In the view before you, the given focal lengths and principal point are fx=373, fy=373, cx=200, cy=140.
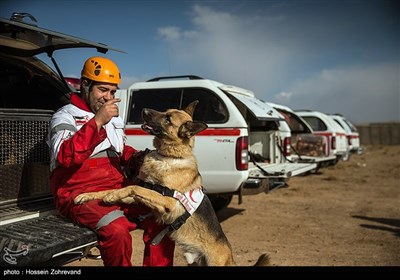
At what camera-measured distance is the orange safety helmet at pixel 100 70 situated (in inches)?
121

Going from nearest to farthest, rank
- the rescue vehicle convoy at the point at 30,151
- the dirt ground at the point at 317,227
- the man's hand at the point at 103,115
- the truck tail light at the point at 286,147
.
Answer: the rescue vehicle convoy at the point at 30,151 → the man's hand at the point at 103,115 → the dirt ground at the point at 317,227 → the truck tail light at the point at 286,147

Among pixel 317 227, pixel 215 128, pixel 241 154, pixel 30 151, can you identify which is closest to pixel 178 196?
pixel 30 151

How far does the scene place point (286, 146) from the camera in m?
8.77

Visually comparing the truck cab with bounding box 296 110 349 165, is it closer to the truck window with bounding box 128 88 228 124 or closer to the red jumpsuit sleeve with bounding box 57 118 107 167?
the truck window with bounding box 128 88 228 124

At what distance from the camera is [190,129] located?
341 cm

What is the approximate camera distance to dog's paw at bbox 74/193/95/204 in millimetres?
2861

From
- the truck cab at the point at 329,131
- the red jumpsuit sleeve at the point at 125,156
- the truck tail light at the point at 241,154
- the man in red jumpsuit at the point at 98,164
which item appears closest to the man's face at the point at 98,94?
the man in red jumpsuit at the point at 98,164

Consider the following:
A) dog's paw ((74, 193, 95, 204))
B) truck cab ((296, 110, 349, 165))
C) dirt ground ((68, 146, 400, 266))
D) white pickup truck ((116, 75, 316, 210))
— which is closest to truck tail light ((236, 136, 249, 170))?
white pickup truck ((116, 75, 316, 210))

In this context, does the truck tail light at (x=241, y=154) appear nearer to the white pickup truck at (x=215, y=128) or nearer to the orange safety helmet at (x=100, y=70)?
the white pickup truck at (x=215, y=128)

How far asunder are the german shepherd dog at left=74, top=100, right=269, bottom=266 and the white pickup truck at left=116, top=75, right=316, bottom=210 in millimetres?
2284

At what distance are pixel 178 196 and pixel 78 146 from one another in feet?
3.17

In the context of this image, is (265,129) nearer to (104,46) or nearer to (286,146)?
(286,146)

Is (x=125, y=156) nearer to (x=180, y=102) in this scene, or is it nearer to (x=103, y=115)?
(x=103, y=115)

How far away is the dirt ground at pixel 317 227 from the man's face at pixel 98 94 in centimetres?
232
